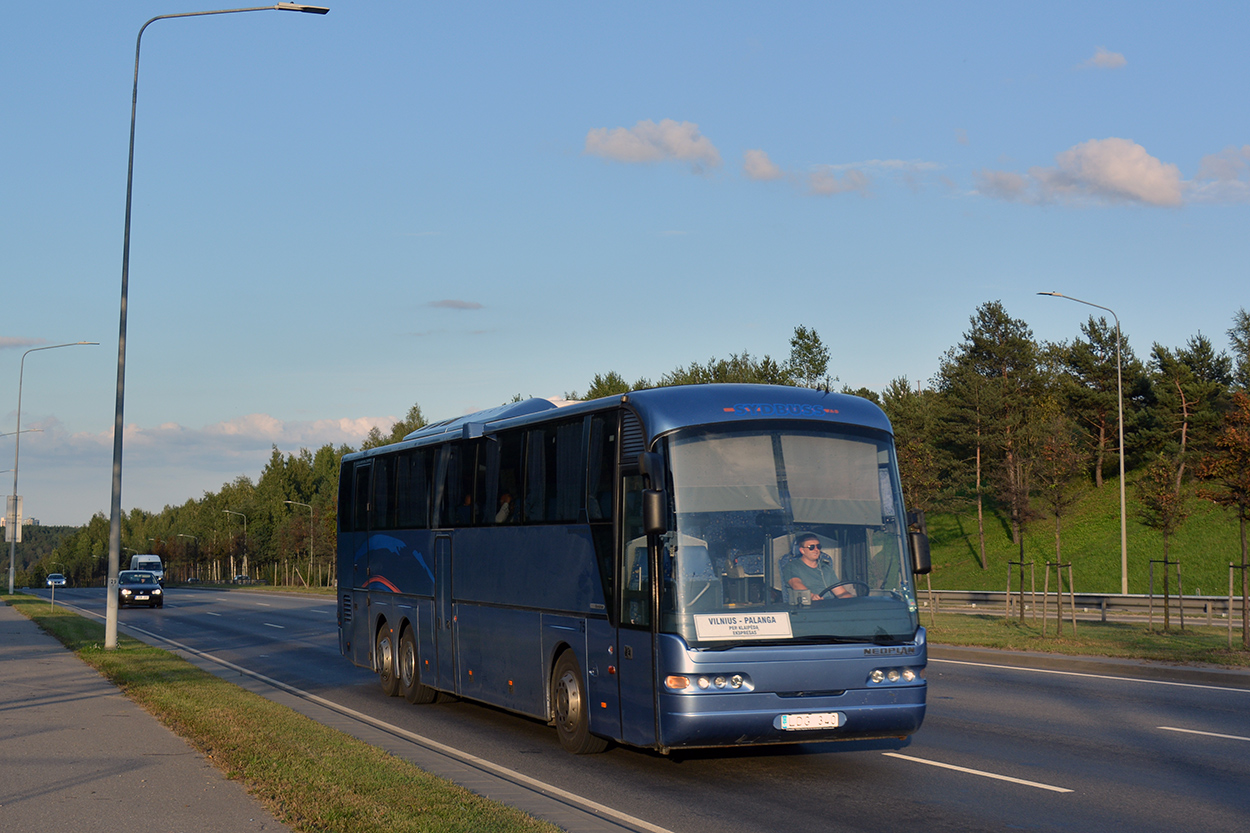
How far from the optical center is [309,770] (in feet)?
31.3

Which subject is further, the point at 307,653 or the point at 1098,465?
the point at 1098,465

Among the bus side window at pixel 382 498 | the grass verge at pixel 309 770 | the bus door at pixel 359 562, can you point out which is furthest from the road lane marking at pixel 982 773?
the bus door at pixel 359 562

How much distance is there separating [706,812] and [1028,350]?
7136cm

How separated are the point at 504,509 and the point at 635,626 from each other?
139 inches

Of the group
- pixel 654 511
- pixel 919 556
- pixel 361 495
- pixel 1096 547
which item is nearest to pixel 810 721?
pixel 919 556

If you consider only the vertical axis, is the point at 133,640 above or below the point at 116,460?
below

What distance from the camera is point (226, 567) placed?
15762 centimetres

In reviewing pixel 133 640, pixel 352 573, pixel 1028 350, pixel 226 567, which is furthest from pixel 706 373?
pixel 226 567

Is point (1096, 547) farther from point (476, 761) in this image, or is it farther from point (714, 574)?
point (714, 574)

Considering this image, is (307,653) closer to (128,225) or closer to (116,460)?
(116,460)

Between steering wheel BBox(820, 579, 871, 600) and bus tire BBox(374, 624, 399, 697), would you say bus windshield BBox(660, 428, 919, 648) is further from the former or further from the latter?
bus tire BBox(374, 624, 399, 697)

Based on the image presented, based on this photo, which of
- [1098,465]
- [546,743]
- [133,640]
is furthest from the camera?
[1098,465]

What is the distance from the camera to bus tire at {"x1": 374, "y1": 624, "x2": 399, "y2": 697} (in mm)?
16672

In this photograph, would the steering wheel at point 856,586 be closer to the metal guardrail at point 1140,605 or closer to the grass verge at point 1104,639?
the grass verge at point 1104,639
